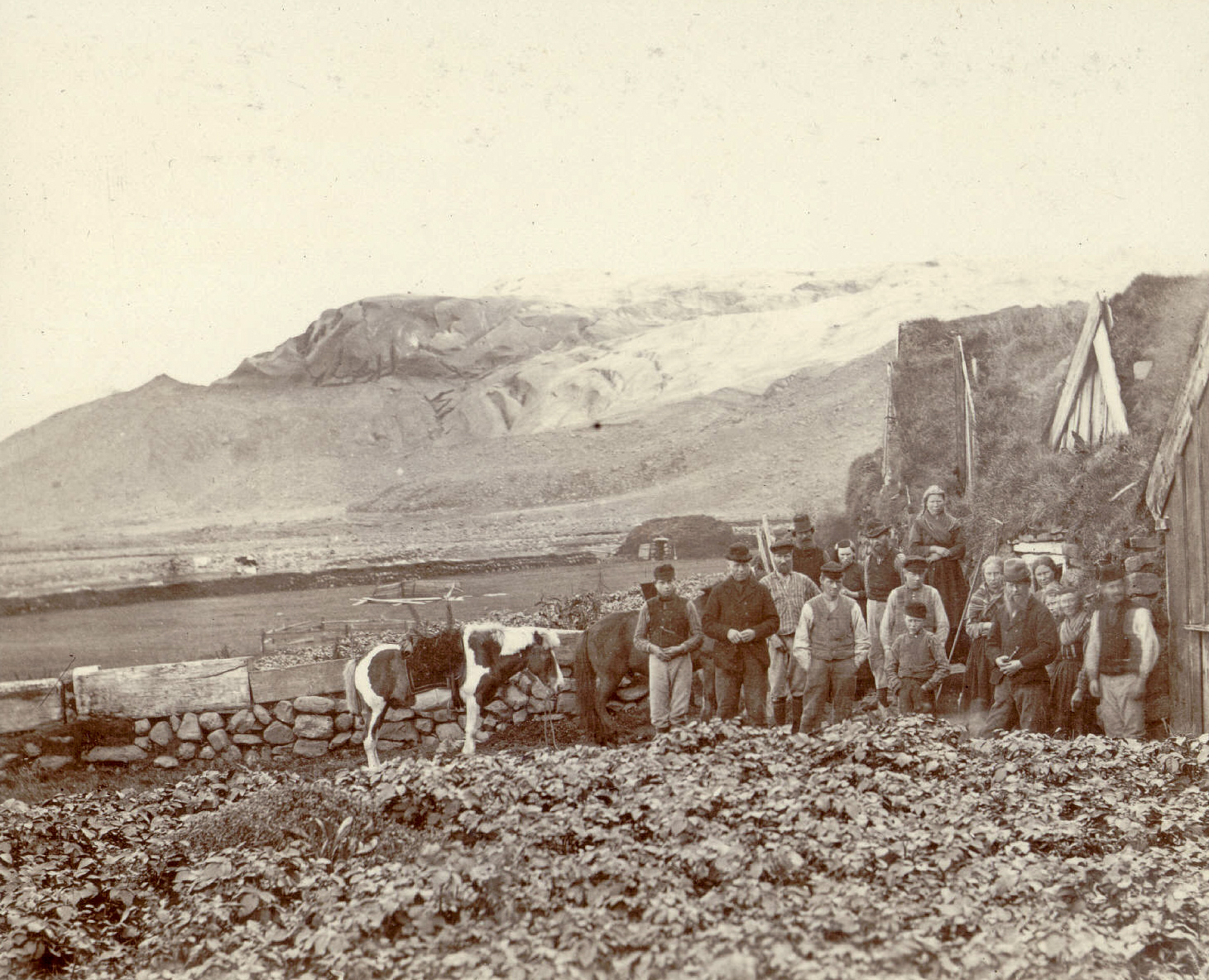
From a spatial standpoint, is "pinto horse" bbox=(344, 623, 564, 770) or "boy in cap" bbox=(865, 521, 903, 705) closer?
"pinto horse" bbox=(344, 623, 564, 770)

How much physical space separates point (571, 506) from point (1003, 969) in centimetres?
342

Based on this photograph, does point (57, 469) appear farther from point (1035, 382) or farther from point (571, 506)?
point (1035, 382)

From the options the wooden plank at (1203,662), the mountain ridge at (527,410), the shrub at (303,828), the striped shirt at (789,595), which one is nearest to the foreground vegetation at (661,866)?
the shrub at (303,828)

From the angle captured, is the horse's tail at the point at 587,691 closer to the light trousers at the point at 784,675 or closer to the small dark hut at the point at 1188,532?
the light trousers at the point at 784,675

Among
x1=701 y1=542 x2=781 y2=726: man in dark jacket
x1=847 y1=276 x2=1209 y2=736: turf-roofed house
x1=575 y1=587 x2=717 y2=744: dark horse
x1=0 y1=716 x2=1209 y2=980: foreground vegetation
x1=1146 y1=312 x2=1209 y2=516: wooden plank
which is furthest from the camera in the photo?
x1=575 y1=587 x2=717 y2=744: dark horse

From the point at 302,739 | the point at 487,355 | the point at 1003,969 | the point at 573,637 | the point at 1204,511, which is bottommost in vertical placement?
the point at 1003,969

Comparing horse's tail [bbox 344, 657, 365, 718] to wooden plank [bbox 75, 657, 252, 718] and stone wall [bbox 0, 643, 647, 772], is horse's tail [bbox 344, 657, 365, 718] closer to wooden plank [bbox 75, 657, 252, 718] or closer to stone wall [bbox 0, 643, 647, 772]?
stone wall [bbox 0, 643, 647, 772]

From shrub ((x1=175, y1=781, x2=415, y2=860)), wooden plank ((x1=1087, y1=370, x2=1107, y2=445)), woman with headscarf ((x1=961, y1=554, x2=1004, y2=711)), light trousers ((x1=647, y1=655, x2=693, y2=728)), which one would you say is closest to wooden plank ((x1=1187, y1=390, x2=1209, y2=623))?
wooden plank ((x1=1087, y1=370, x2=1107, y2=445))

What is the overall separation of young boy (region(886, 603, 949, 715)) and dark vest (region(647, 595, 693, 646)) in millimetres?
1227

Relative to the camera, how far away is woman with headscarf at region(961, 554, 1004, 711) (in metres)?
6.19

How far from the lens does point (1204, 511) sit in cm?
583

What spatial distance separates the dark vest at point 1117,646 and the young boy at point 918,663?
86 centimetres

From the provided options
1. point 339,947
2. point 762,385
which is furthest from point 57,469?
point 762,385

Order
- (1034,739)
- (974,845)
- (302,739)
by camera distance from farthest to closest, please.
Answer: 1. (302,739)
2. (1034,739)
3. (974,845)
